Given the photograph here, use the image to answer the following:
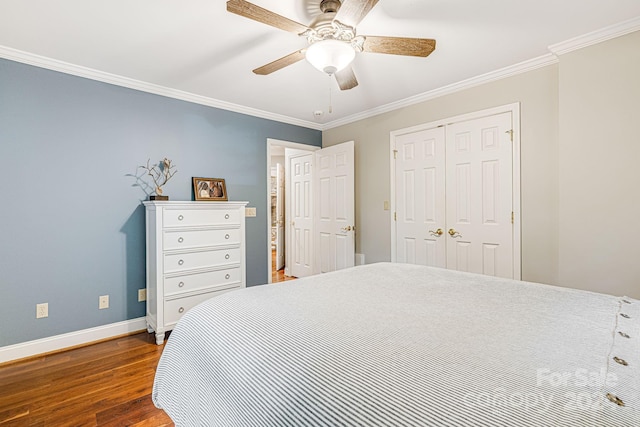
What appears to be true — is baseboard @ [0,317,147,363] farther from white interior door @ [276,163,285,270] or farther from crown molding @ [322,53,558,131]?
crown molding @ [322,53,558,131]

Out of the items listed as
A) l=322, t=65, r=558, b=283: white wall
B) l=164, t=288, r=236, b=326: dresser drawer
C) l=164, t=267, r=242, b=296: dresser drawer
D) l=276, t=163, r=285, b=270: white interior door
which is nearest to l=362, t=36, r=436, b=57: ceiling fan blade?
l=322, t=65, r=558, b=283: white wall

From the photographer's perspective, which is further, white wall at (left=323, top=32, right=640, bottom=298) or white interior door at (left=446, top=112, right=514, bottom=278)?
white interior door at (left=446, top=112, right=514, bottom=278)

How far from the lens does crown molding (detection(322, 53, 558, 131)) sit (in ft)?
8.41

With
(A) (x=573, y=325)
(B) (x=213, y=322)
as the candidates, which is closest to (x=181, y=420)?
(B) (x=213, y=322)

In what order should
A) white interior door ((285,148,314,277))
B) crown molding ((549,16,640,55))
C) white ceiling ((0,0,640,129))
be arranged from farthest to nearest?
white interior door ((285,148,314,277)) < crown molding ((549,16,640,55)) < white ceiling ((0,0,640,129))

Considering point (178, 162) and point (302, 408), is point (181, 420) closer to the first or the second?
point (302, 408)

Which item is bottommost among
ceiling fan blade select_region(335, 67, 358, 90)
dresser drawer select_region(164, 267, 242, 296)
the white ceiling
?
dresser drawer select_region(164, 267, 242, 296)

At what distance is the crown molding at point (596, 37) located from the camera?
6.72 feet

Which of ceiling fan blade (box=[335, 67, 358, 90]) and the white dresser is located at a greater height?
ceiling fan blade (box=[335, 67, 358, 90])

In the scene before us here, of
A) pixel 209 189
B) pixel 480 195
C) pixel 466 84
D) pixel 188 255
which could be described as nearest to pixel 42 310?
pixel 188 255

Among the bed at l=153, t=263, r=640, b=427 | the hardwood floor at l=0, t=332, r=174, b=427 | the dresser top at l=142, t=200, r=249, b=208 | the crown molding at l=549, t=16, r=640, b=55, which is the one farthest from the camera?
the dresser top at l=142, t=200, r=249, b=208

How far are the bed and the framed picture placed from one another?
2212 millimetres

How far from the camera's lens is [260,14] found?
1525 mm

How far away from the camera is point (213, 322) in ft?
3.84
